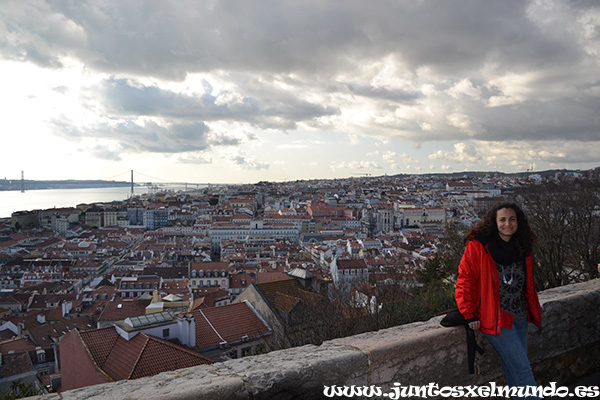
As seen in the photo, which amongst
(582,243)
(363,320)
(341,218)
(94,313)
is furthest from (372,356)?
(341,218)

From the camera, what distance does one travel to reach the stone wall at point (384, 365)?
5.10 feet

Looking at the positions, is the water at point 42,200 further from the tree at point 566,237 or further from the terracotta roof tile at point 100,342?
the tree at point 566,237

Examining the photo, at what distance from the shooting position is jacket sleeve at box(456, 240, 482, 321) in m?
1.95

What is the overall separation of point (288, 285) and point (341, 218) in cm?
4948

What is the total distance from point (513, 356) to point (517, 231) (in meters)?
0.57

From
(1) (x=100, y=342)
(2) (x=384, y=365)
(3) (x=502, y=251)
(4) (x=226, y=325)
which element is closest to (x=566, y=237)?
(4) (x=226, y=325)

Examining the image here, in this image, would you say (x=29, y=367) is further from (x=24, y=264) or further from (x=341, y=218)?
(x=341, y=218)

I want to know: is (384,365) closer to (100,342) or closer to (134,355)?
(134,355)

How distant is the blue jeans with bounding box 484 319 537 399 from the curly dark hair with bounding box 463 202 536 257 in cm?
38

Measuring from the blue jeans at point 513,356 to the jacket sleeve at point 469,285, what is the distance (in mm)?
147

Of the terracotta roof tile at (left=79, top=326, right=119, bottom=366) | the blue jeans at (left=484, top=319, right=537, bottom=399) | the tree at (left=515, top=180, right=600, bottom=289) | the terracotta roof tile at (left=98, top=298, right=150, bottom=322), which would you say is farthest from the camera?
the terracotta roof tile at (left=98, top=298, right=150, bottom=322)

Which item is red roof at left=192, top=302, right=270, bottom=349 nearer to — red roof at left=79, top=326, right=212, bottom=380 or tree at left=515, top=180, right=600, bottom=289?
red roof at left=79, top=326, right=212, bottom=380

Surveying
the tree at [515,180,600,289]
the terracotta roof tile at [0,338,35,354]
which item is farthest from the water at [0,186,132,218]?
the tree at [515,180,600,289]

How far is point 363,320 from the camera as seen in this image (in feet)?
19.8
